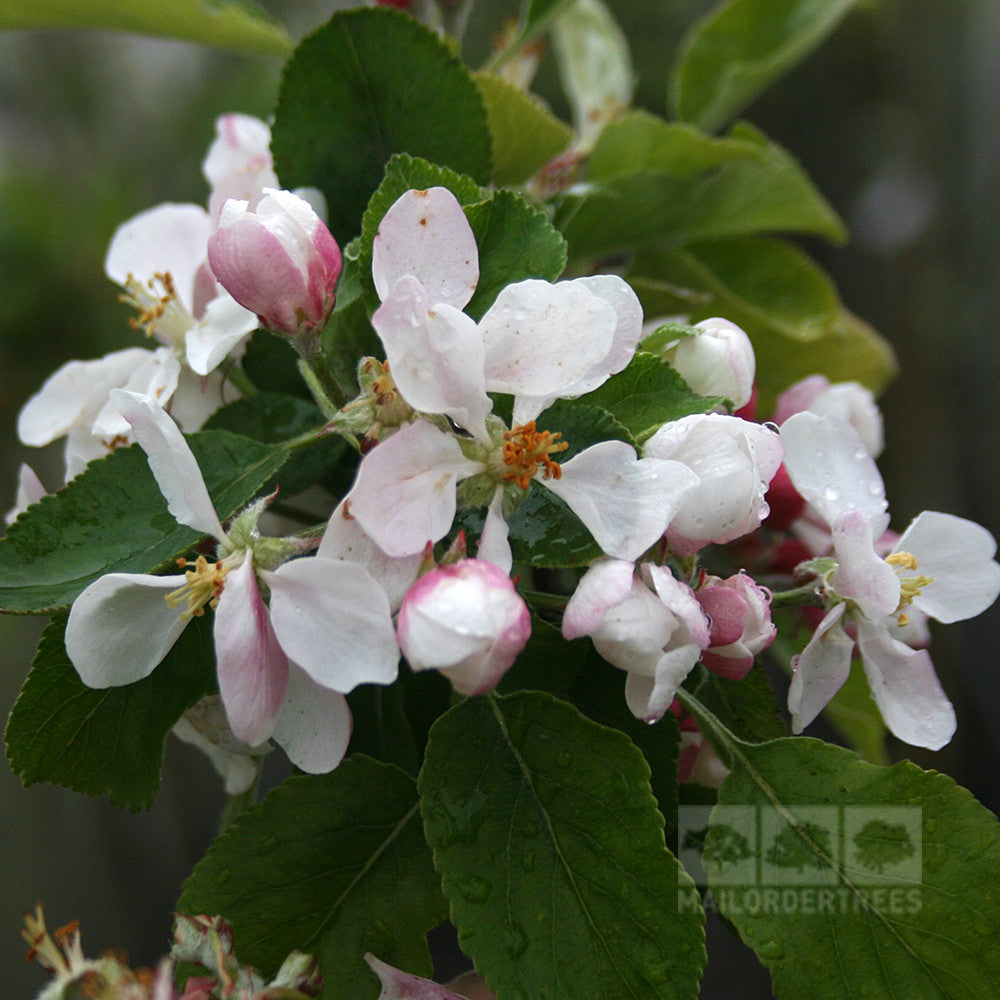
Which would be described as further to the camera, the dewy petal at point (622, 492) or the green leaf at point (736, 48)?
the green leaf at point (736, 48)

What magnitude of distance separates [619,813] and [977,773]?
159 centimetres

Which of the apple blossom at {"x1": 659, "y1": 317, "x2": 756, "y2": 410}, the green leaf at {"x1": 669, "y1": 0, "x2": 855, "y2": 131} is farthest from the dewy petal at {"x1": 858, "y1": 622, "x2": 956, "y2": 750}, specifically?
the green leaf at {"x1": 669, "y1": 0, "x2": 855, "y2": 131}

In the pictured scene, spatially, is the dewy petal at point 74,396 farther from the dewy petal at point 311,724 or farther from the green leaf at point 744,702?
the green leaf at point 744,702

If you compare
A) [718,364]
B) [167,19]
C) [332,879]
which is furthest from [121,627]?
[167,19]

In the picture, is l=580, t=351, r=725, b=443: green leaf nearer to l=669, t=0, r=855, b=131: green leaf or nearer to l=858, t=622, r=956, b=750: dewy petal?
l=858, t=622, r=956, b=750: dewy petal

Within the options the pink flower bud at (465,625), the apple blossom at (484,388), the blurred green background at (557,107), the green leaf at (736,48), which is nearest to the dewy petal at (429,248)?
the apple blossom at (484,388)

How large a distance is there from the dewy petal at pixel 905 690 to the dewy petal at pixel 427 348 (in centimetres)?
20

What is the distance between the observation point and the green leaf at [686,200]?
52cm

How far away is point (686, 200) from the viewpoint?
553mm

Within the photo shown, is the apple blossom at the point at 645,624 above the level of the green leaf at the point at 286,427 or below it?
above

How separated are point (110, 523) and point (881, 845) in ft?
Answer: 1.06

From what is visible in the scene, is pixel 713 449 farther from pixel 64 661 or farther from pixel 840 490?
pixel 64 661

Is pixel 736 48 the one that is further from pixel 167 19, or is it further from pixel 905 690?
pixel 905 690

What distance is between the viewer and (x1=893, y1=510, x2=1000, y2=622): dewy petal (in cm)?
42
